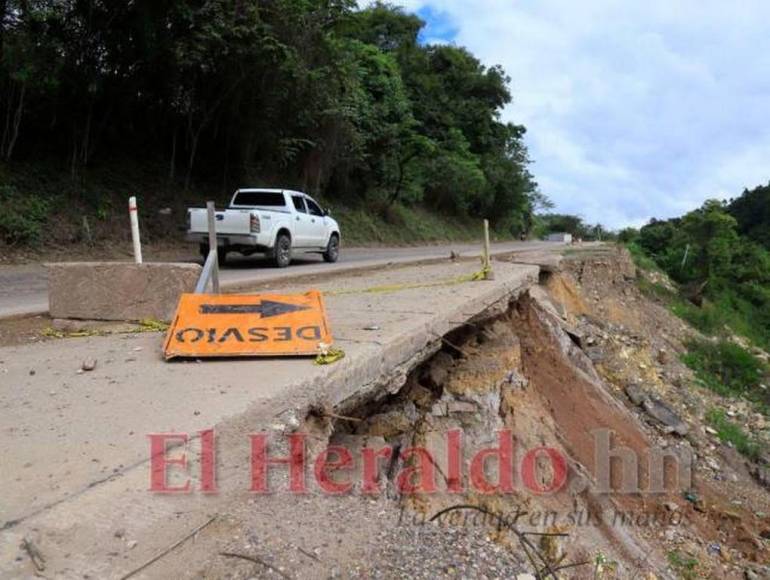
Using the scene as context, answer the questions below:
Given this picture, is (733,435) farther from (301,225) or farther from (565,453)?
(301,225)

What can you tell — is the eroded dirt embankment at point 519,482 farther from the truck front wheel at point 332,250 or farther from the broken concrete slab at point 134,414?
the truck front wheel at point 332,250

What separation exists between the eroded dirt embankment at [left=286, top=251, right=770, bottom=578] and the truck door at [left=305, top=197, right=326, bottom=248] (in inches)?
254

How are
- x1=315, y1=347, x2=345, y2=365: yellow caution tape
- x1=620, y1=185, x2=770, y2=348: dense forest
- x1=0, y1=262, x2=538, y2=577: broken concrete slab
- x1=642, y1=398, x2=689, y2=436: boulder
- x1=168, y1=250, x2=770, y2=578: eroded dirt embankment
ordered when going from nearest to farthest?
x1=0, y1=262, x2=538, y2=577: broken concrete slab → x1=168, y1=250, x2=770, y2=578: eroded dirt embankment → x1=315, y1=347, x2=345, y2=365: yellow caution tape → x1=642, y1=398, x2=689, y2=436: boulder → x1=620, y1=185, x2=770, y2=348: dense forest

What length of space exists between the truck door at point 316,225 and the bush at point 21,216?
6218 mm

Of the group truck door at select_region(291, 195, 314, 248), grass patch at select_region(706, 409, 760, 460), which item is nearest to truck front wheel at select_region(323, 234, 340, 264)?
truck door at select_region(291, 195, 314, 248)

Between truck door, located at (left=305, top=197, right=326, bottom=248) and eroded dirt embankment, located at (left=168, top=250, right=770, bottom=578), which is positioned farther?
truck door, located at (left=305, top=197, right=326, bottom=248)

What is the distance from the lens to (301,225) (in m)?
14.9

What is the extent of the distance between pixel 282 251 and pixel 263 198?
61.2 inches

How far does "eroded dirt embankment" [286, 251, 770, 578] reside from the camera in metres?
4.27

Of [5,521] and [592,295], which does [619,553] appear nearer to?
[5,521]

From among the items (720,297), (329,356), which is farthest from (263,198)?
(720,297)

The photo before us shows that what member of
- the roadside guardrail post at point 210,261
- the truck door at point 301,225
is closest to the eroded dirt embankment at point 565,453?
the roadside guardrail post at point 210,261

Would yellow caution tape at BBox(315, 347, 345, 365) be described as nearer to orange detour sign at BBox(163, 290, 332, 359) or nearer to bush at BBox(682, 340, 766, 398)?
orange detour sign at BBox(163, 290, 332, 359)

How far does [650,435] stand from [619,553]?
4594mm
